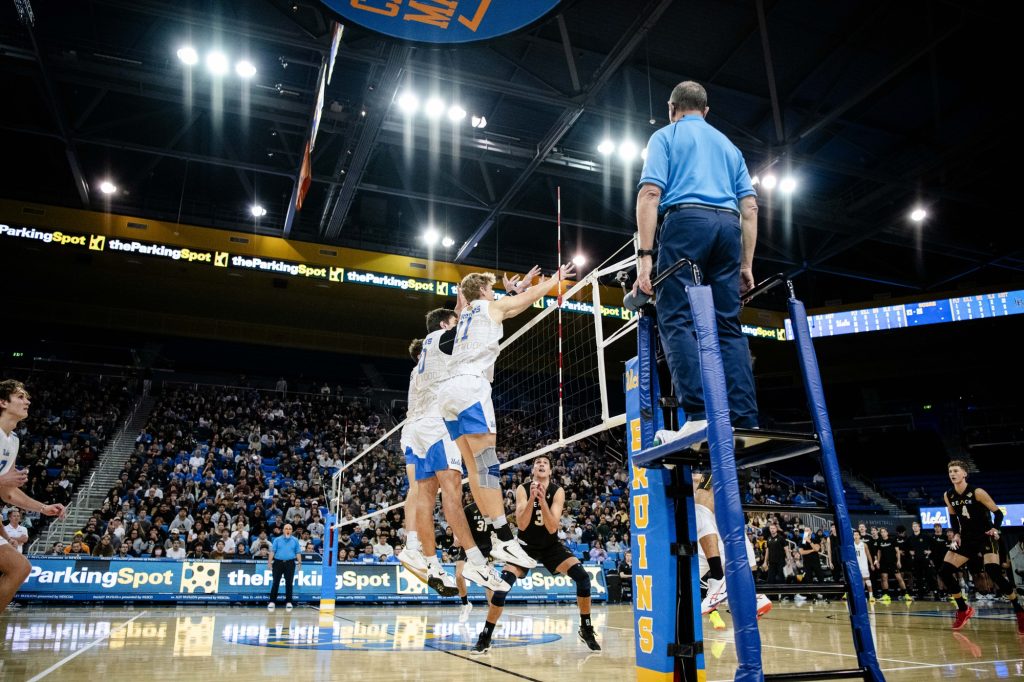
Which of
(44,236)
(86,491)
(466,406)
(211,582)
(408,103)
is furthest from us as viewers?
(44,236)

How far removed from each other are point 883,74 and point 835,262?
43.0 ft

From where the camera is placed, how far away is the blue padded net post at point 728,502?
95.7 inches

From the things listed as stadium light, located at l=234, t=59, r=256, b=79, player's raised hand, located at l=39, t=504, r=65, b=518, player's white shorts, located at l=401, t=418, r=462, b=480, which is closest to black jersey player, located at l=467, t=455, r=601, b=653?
player's white shorts, located at l=401, t=418, r=462, b=480

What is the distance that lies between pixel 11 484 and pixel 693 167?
Answer: 5275 millimetres

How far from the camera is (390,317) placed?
25.2 metres

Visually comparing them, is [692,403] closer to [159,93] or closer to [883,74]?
[883,74]

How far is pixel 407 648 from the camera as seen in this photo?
704 cm

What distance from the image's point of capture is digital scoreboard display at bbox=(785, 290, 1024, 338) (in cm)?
2284

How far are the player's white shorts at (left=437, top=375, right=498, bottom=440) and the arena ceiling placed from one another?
874cm

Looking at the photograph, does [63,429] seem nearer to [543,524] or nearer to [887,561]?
[543,524]

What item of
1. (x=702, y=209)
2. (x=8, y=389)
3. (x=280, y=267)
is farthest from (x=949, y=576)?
(x=280, y=267)

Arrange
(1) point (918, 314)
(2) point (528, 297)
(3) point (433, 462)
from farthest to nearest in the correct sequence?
(1) point (918, 314) < (3) point (433, 462) < (2) point (528, 297)

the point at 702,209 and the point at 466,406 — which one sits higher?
the point at 702,209

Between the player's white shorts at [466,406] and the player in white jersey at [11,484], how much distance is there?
309 cm
